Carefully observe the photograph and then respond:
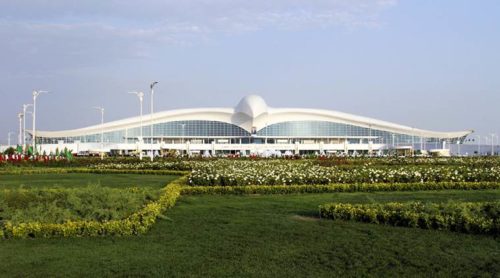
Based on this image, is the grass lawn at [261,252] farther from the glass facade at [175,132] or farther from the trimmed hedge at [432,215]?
the glass facade at [175,132]

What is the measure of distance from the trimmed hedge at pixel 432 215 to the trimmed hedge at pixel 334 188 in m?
5.17

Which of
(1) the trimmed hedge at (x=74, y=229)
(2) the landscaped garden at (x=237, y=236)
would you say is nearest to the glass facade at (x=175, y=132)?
(2) the landscaped garden at (x=237, y=236)

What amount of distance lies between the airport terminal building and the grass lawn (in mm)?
68124

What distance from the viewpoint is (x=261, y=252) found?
7102 millimetres

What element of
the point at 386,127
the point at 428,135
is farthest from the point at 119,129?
the point at 428,135

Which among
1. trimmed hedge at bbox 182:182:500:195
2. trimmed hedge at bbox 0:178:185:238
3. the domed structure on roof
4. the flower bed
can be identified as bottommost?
trimmed hedge at bbox 0:178:185:238

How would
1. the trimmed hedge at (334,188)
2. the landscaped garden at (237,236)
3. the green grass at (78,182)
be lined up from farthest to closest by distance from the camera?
the green grass at (78,182), the trimmed hedge at (334,188), the landscaped garden at (237,236)

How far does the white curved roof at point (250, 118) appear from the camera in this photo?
256ft

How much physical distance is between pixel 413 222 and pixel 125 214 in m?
4.59

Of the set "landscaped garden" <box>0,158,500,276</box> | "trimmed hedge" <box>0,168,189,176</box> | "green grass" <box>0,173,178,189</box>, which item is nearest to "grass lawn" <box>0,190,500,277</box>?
"landscaped garden" <box>0,158,500,276</box>

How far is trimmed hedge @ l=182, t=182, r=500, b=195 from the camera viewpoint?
14914mm

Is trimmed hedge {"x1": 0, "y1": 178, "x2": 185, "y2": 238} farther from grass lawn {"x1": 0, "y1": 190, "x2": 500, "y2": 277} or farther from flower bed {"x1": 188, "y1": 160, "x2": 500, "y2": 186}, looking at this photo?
flower bed {"x1": 188, "y1": 160, "x2": 500, "y2": 186}

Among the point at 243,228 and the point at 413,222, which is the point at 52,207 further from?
the point at 413,222

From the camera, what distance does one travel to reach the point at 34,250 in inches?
288
